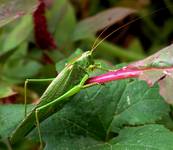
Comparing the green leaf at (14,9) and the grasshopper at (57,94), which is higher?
the green leaf at (14,9)

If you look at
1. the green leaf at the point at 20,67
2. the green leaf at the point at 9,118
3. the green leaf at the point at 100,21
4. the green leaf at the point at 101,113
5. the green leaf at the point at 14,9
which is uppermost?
the green leaf at the point at 14,9

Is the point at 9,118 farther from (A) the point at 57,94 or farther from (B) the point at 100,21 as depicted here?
(B) the point at 100,21

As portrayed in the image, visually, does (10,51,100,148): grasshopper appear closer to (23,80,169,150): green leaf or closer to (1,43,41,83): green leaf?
(23,80,169,150): green leaf

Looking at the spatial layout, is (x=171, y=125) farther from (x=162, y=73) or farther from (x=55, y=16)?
(x=55, y=16)

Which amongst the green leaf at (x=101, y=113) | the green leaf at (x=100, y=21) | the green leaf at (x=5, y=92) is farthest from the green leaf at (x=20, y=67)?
the green leaf at (x=101, y=113)

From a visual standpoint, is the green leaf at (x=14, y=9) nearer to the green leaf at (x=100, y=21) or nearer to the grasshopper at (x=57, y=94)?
the grasshopper at (x=57, y=94)

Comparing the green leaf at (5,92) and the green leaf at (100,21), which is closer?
the green leaf at (5,92)

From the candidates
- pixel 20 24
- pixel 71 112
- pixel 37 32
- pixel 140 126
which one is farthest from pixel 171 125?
pixel 20 24
